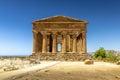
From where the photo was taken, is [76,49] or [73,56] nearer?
[73,56]

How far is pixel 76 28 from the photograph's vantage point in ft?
160

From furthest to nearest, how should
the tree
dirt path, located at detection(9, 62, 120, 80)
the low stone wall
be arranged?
1. the tree
2. the low stone wall
3. dirt path, located at detection(9, 62, 120, 80)

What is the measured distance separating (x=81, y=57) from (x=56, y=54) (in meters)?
6.53

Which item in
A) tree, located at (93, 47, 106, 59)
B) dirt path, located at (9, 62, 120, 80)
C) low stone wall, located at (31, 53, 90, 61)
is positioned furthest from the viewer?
tree, located at (93, 47, 106, 59)

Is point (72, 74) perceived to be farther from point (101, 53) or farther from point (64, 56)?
point (101, 53)

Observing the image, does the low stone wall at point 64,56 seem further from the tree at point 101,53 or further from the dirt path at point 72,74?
the dirt path at point 72,74

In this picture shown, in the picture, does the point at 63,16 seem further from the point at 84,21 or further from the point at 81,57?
the point at 81,57

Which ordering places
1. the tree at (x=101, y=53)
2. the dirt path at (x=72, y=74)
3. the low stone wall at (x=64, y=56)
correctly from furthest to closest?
the tree at (x=101, y=53) → the low stone wall at (x=64, y=56) → the dirt path at (x=72, y=74)

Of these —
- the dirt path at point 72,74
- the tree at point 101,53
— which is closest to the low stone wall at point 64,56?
the tree at point 101,53

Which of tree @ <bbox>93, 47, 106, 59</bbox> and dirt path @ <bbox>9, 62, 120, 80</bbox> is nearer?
dirt path @ <bbox>9, 62, 120, 80</bbox>

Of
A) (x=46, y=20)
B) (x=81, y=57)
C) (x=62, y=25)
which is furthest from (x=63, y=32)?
(x=81, y=57)

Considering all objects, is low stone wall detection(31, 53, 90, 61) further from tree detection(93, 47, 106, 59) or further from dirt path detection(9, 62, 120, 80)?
dirt path detection(9, 62, 120, 80)

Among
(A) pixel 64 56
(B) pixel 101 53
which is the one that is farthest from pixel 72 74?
(B) pixel 101 53

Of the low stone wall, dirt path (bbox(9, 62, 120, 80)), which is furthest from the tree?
dirt path (bbox(9, 62, 120, 80))
